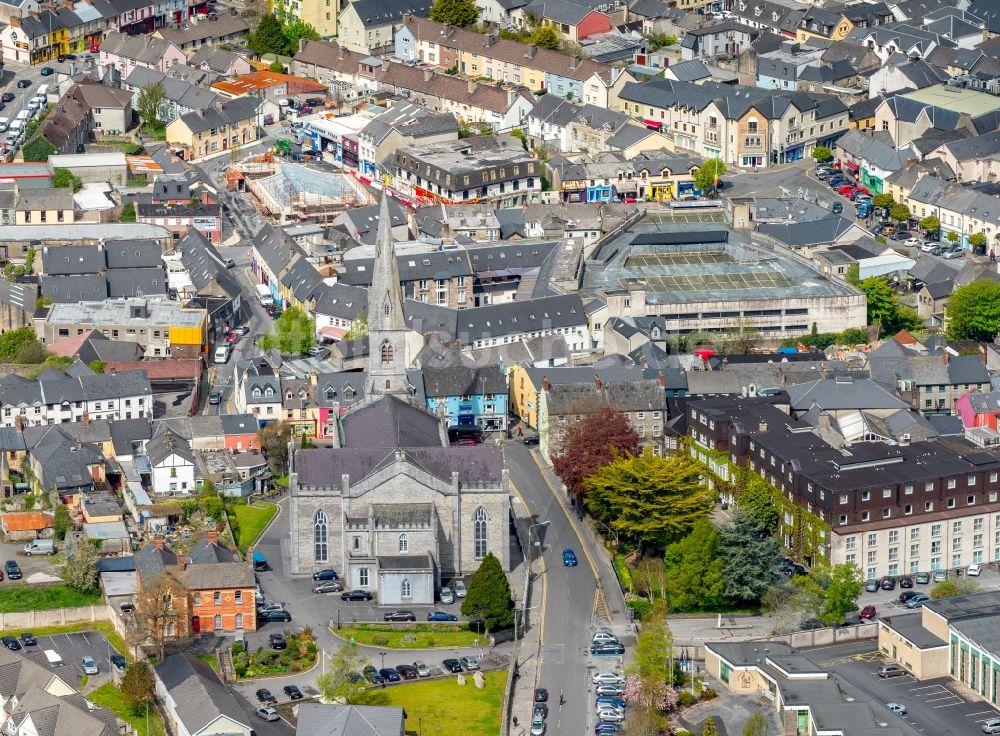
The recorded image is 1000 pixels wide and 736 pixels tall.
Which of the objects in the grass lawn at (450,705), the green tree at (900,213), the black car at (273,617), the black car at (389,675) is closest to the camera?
the grass lawn at (450,705)

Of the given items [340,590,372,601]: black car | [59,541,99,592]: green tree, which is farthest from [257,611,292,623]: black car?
[59,541,99,592]: green tree

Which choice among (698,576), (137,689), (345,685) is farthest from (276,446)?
(345,685)

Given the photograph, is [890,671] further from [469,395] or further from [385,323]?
[469,395]

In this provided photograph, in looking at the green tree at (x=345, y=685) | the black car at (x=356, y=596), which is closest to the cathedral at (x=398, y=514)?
the black car at (x=356, y=596)

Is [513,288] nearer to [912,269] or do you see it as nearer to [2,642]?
[912,269]

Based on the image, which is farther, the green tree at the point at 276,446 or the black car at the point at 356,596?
the green tree at the point at 276,446

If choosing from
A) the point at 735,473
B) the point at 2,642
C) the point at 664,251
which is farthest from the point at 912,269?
the point at 2,642

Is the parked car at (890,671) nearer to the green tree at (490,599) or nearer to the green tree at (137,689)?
the green tree at (490,599)
